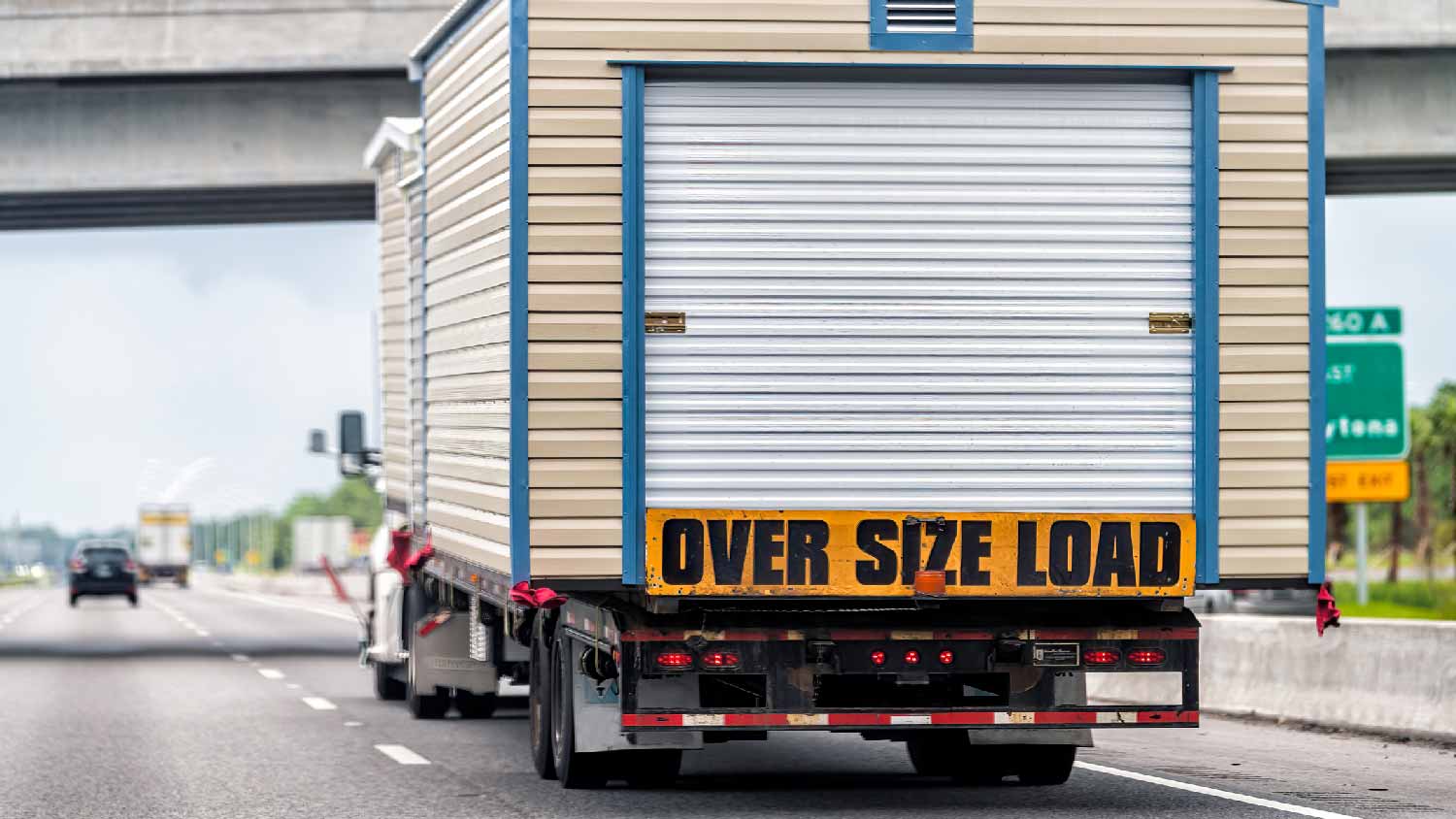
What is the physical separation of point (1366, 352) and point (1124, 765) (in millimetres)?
10994

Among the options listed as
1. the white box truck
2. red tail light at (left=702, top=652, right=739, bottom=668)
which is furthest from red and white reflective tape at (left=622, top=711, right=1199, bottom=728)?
the white box truck

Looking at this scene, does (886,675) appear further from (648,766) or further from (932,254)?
(932,254)

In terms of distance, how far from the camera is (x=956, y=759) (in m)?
12.8

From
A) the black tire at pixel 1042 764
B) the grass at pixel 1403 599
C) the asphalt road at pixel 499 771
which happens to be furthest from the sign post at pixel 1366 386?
the black tire at pixel 1042 764

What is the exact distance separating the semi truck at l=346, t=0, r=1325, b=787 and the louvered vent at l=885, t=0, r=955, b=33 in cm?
2

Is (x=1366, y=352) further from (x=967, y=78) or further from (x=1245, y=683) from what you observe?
(x=967, y=78)

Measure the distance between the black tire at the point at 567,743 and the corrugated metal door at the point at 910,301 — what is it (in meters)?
1.45

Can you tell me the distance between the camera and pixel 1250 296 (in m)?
10.8

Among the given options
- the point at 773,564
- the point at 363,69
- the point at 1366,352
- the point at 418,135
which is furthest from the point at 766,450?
the point at 363,69

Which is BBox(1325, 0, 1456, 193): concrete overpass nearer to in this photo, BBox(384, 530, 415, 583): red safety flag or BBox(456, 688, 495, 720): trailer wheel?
BBox(456, 688, 495, 720): trailer wheel

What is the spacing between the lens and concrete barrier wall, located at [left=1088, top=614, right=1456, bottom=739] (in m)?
15.3

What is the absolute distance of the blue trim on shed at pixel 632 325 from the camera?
10461mm

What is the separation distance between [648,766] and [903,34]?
3792 millimetres

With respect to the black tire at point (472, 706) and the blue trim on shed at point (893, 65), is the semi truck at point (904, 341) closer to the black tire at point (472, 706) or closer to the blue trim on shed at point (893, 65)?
the blue trim on shed at point (893, 65)
